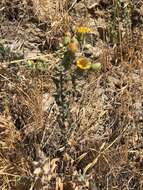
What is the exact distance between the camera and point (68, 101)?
2014mm

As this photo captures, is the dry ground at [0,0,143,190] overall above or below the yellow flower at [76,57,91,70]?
below

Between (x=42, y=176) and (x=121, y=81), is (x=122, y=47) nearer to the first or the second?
(x=121, y=81)

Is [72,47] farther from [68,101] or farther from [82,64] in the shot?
[68,101]

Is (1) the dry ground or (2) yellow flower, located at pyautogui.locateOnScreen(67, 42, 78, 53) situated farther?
(1) the dry ground

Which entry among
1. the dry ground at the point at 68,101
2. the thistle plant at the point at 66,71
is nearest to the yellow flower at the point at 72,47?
the thistle plant at the point at 66,71

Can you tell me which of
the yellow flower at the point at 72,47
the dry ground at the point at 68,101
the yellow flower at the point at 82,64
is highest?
the yellow flower at the point at 72,47

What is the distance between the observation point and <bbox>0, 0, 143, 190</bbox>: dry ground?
2049 mm

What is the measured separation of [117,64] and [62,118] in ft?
2.15

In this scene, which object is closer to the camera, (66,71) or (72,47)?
(72,47)

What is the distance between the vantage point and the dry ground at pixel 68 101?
2049 millimetres

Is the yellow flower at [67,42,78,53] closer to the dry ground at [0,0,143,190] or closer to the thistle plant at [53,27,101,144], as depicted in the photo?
the thistle plant at [53,27,101,144]

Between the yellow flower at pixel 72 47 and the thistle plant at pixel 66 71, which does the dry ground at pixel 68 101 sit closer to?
the thistle plant at pixel 66 71

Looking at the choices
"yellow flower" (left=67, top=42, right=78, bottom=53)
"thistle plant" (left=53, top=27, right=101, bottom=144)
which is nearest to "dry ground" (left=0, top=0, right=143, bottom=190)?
"thistle plant" (left=53, top=27, right=101, bottom=144)

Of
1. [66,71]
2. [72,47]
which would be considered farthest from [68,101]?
[72,47]
